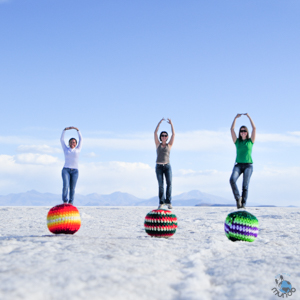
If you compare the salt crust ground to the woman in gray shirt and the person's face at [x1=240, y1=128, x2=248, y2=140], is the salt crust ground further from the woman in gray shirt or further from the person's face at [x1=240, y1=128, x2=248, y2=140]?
the woman in gray shirt

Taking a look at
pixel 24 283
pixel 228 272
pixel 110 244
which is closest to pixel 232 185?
pixel 110 244

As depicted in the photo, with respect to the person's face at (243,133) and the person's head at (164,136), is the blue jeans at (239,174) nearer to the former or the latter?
the person's face at (243,133)

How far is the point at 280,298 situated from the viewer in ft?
7.43

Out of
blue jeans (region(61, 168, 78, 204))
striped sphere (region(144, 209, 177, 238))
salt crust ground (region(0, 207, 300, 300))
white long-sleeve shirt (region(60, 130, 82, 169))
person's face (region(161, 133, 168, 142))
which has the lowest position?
salt crust ground (region(0, 207, 300, 300))

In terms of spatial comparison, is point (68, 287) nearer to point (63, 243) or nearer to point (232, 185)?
point (63, 243)

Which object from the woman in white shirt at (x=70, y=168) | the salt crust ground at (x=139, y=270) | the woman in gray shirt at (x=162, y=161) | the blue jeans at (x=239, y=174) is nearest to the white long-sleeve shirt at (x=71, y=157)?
the woman in white shirt at (x=70, y=168)

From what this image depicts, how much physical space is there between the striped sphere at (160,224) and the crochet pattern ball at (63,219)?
112 cm

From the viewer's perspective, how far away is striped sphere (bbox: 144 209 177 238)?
4840mm

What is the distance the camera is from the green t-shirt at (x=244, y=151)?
8.12 meters

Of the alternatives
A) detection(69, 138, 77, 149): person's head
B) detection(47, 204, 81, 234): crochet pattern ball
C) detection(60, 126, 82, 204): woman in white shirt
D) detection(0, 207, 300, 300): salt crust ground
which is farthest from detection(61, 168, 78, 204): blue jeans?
detection(0, 207, 300, 300): salt crust ground

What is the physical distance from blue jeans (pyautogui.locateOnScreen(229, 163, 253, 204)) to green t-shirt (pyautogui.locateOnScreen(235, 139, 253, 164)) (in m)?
0.13

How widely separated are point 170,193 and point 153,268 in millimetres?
6254

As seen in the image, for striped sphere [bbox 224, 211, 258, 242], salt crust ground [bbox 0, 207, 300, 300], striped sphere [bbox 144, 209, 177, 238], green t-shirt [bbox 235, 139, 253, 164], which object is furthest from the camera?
green t-shirt [bbox 235, 139, 253, 164]

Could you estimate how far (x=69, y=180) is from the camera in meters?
8.92
